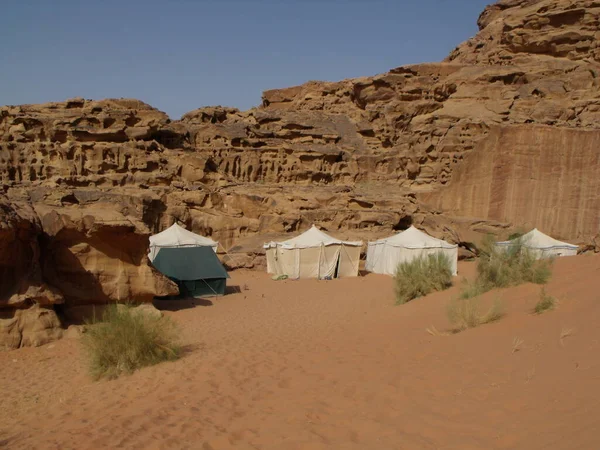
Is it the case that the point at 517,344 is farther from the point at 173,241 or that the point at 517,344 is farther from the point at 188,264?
the point at 173,241

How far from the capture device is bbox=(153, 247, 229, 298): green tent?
15.7m

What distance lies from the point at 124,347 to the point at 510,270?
24.7 feet

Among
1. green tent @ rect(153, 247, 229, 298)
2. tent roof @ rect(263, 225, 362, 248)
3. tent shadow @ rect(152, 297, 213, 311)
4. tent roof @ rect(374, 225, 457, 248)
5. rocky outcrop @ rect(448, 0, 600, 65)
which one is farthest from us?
rocky outcrop @ rect(448, 0, 600, 65)

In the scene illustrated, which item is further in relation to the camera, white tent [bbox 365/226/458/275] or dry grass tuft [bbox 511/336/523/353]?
white tent [bbox 365/226/458/275]

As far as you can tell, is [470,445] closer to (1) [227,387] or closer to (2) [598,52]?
(1) [227,387]

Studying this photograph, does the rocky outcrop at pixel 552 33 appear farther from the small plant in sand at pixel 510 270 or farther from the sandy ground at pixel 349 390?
the sandy ground at pixel 349 390

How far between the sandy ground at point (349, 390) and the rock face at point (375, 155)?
12.5 meters

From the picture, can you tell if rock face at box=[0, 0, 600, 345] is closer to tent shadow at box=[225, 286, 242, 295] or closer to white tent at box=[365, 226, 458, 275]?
white tent at box=[365, 226, 458, 275]

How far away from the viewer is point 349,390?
218 inches

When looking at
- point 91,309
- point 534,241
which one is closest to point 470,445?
point 91,309

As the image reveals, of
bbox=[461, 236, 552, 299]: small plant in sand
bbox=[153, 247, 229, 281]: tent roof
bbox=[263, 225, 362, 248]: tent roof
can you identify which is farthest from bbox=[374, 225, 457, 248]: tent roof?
bbox=[461, 236, 552, 299]: small plant in sand

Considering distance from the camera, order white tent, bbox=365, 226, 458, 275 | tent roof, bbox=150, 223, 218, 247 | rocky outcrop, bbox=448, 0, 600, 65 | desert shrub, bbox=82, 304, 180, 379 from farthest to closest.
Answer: rocky outcrop, bbox=448, 0, 600, 65, white tent, bbox=365, 226, 458, 275, tent roof, bbox=150, 223, 218, 247, desert shrub, bbox=82, 304, 180, 379

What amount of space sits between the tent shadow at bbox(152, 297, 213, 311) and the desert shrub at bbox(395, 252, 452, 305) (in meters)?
5.56

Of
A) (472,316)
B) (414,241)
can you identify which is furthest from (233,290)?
(472,316)
